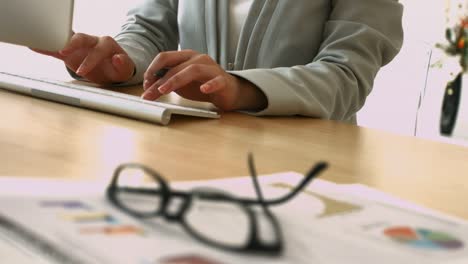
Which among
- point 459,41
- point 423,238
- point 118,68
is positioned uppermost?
point 423,238

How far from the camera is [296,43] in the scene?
130 centimetres

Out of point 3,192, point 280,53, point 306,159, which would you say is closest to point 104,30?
point 280,53

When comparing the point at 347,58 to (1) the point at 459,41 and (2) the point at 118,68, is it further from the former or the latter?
(1) the point at 459,41

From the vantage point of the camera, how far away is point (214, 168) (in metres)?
0.56

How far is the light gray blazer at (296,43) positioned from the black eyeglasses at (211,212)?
0.58 metres

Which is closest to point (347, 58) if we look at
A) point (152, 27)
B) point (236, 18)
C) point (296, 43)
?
point (296, 43)

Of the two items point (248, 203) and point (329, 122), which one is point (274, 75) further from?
point (248, 203)

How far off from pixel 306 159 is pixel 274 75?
1.15ft

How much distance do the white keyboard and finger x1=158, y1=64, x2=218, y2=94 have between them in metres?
0.04

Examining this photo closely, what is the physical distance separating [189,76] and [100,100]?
147 mm

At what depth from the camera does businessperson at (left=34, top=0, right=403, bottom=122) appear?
951mm

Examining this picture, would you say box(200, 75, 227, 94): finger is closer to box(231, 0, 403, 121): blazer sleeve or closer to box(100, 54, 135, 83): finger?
box(231, 0, 403, 121): blazer sleeve

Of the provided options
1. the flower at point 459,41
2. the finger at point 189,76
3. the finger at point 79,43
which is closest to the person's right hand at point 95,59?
the finger at point 79,43

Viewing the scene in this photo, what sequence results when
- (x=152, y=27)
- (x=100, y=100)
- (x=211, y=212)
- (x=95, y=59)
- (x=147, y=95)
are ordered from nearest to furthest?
(x=211, y=212) → (x=100, y=100) → (x=147, y=95) → (x=95, y=59) → (x=152, y=27)
